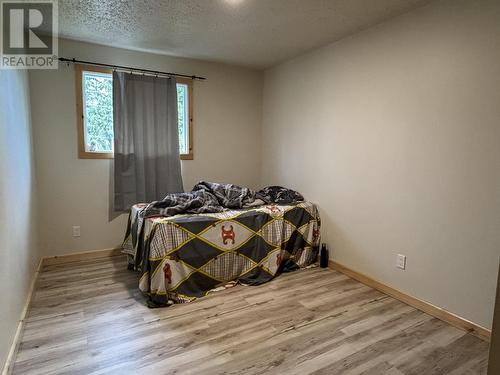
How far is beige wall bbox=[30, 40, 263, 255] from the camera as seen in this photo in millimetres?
2998

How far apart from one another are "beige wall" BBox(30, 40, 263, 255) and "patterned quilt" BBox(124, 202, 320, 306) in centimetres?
60

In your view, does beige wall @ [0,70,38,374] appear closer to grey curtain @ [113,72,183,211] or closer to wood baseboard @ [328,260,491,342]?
grey curtain @ [113,72,183,211]

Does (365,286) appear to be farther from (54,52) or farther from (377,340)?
(54,52)

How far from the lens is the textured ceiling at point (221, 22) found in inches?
88.5

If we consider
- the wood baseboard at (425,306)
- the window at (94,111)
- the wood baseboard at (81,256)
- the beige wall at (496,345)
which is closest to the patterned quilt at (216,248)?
the wood baseboard at (81,256)

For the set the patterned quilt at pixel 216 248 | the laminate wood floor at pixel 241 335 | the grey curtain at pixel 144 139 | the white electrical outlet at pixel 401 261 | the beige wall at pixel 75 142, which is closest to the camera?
the laminate wood floor at pixel 241 335

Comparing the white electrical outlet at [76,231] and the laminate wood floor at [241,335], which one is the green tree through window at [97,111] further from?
the laminate wood floor at [241,335]

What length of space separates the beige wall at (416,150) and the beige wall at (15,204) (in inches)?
104

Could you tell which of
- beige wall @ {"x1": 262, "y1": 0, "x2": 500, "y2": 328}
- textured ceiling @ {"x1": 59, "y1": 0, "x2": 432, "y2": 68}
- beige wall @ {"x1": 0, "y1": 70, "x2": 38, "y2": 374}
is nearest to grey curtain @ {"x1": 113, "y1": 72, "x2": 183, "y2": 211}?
textured ceiling @ {"x1": 59, "y1": 0, "x2": 432, "y2": 68}

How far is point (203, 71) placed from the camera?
372cm

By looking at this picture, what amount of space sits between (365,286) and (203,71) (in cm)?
299

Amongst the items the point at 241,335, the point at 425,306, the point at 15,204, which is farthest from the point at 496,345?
the point at 15,204

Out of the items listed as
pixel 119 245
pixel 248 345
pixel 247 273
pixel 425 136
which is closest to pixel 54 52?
pixel 119 245

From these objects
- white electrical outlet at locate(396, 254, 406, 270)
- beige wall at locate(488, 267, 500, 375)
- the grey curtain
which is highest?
the grey curtain
